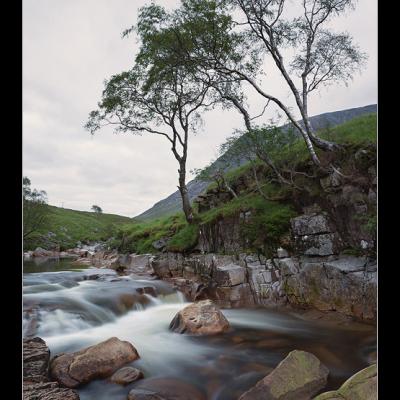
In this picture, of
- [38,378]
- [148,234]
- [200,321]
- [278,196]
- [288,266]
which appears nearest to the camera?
[38,378]

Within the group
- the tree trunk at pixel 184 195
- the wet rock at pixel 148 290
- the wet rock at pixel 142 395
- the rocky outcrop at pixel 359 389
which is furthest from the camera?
the tree trunk at pixel 184 195

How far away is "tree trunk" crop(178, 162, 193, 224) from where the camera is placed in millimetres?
18031

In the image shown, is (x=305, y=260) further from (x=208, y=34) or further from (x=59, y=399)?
(x=208, y=34)

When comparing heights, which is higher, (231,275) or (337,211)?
(337,211)

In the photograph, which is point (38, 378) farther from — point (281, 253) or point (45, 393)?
point (281, 253)

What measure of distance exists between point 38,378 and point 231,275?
7.44 meters

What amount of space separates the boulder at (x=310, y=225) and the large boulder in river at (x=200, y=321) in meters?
4.22

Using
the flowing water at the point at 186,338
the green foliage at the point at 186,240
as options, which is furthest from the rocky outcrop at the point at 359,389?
the green foliage at the point at 186,240

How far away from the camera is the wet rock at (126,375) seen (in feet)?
18.4

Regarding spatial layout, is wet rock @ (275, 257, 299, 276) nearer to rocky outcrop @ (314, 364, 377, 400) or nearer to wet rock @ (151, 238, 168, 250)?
rocky outcrop @ (314, 364, 377, 400)

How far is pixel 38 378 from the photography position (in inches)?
210

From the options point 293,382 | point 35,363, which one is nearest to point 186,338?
point 35,363

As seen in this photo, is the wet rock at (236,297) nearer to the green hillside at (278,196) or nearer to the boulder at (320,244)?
the green hillside at (278,196)
